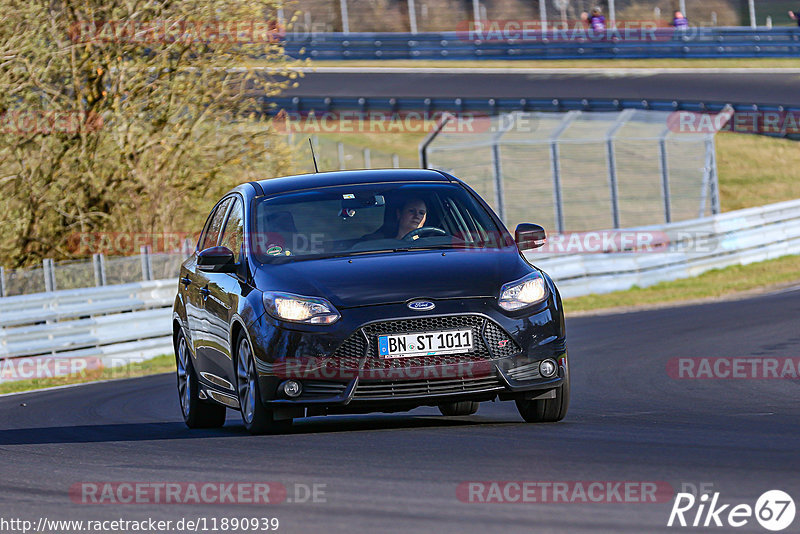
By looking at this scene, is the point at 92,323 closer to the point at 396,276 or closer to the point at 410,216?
the point at 410,216

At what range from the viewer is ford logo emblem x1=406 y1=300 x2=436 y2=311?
7.79 metres

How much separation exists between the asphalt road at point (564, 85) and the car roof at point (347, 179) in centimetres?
2701

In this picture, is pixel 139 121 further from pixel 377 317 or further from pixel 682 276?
pixel 377 317

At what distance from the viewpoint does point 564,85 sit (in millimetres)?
39406

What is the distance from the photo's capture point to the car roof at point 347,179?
925cm

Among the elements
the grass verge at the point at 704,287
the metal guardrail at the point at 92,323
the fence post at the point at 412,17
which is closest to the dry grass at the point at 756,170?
the grass verge at the point at 704,287

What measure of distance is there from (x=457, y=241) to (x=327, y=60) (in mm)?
A: 37432

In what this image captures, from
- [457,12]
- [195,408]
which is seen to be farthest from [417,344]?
[457,12]

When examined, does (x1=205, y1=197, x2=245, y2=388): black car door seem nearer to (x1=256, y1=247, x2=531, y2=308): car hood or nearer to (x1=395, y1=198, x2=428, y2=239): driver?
(x1=256, y1=247, x2=531, y2=308): car hood

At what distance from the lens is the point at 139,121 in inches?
907

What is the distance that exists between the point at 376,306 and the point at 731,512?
9.76 feet

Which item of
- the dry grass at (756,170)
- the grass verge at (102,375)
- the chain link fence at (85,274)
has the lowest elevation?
the dry grass at (756,170)

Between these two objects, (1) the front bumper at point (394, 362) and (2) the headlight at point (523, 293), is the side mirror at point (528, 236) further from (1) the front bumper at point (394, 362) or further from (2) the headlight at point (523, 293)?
(1) the front bumper at point (394, 362)

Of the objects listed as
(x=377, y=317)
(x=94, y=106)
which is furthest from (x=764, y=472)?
(x=94, y=106)
